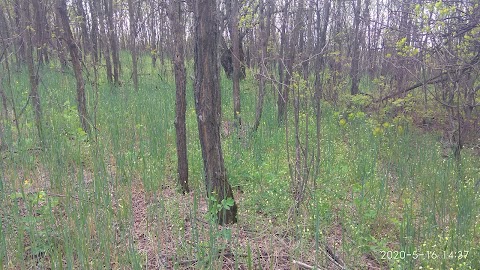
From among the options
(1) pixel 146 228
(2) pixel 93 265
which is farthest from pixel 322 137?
(2) pixel 93 265

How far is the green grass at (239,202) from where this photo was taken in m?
2.46

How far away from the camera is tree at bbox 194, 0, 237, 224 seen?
2.78 m

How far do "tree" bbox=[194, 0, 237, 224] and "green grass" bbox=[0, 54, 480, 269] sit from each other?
1.15ft

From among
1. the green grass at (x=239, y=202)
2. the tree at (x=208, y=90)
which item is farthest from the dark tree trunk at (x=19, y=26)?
the tree at (x=208, y=90)

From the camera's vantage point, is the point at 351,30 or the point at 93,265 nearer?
the point at 93,265

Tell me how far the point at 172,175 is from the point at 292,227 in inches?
69.2

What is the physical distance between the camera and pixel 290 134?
6320mm

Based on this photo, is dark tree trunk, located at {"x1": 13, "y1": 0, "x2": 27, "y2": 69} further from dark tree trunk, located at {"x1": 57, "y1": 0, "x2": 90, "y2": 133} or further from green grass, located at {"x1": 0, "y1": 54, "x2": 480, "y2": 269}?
green grass, located at {"x1": 0, "y1": 54, "x2": 480, "y2": 269}

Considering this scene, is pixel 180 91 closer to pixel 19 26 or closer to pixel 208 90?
pixel 208 90

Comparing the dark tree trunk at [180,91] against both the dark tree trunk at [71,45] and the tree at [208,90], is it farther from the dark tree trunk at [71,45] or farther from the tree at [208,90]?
the dark tree trunk at [71,45]

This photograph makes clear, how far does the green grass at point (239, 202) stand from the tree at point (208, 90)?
1.15 feet

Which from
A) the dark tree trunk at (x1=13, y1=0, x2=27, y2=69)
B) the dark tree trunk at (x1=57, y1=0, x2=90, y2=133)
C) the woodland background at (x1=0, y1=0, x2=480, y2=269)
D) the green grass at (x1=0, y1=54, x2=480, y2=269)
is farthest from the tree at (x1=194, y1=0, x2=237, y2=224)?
the dark tree trunk at (x1=13, y1=0, x2=27, y2=69)

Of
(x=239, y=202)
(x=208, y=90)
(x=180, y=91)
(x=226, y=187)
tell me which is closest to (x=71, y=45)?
(x=180, y=91)

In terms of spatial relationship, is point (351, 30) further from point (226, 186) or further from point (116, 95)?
point (226, 186)
